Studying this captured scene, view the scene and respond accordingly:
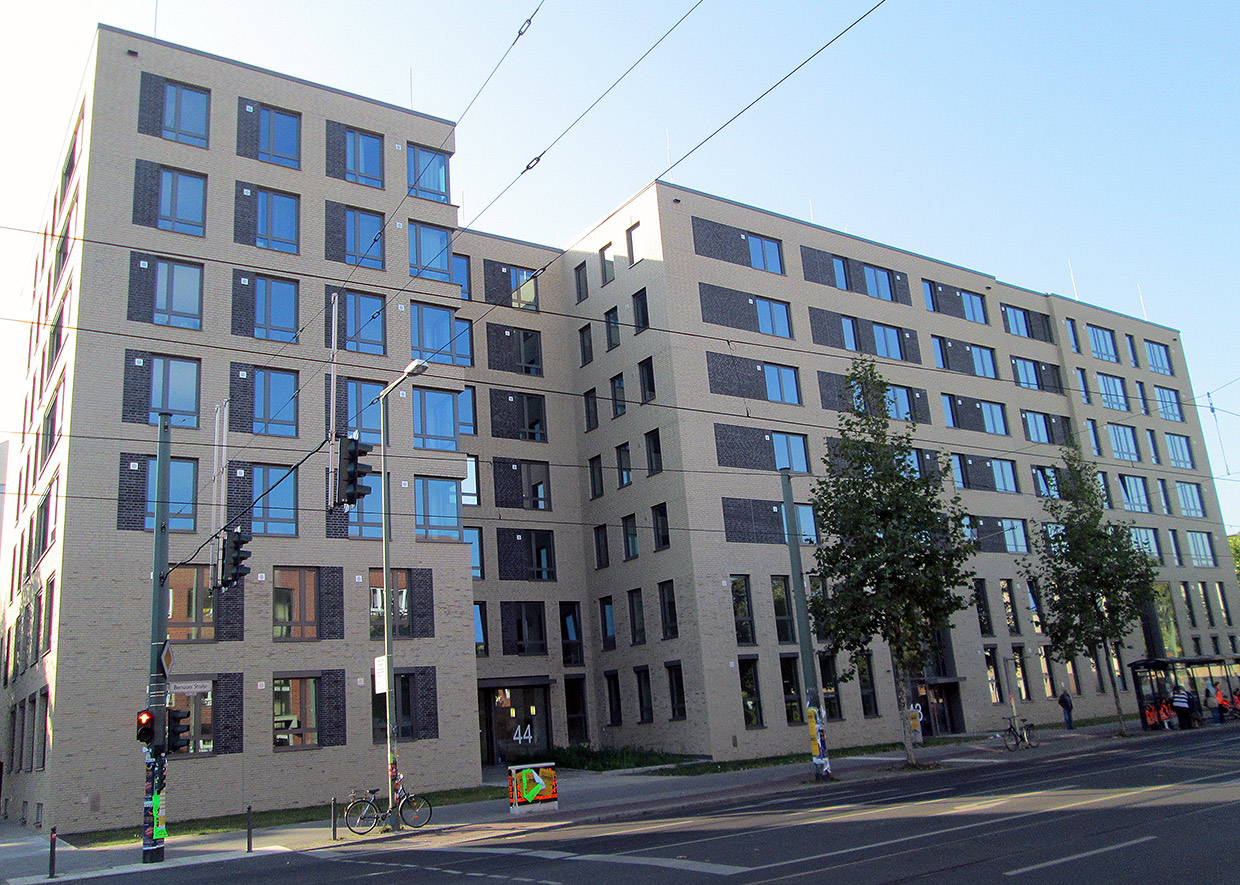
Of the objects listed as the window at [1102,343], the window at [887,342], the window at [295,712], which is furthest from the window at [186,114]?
the window at [1102,343]

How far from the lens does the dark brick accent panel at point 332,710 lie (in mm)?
29625

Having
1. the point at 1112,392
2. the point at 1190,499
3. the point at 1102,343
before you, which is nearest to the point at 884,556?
the point at 1112,392

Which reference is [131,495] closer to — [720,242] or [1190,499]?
[720,242]

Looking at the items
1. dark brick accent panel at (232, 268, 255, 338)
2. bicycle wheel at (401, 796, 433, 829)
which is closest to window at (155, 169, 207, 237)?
dark brick accent panel at (232, 268, 255, 338)

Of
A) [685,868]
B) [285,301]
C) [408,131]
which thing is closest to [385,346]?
[285,301]

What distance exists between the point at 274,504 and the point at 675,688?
17.3m

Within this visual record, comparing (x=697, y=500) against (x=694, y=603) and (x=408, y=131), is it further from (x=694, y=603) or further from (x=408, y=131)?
(x=408, y=131)

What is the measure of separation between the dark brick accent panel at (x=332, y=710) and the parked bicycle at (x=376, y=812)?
7.50 metres

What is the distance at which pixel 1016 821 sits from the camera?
51.4ft

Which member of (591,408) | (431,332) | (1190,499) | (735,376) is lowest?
(1190,499)

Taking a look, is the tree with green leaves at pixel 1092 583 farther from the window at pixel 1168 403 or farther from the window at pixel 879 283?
the window at pixel 1168 403

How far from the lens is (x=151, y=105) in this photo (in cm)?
3111

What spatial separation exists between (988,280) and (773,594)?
85.1ft

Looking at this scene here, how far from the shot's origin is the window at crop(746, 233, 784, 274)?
4391 cm
